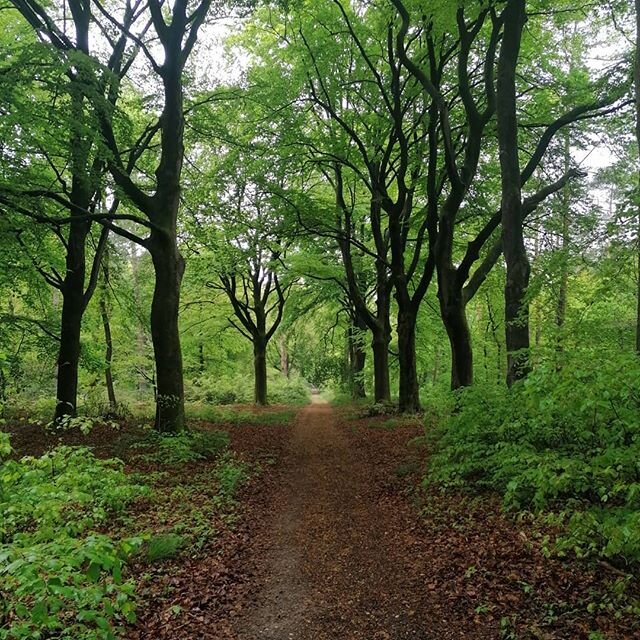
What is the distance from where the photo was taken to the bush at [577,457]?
3.78m

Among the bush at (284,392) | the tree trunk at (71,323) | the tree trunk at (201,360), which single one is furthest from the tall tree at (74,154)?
the bush at (284,392)

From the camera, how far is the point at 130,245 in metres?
31.3

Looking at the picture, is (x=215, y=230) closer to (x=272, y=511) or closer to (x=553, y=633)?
(x=272, y=511)

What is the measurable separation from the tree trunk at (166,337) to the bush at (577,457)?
20.9 ft

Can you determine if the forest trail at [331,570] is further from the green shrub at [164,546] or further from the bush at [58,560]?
the bush at [58,560]

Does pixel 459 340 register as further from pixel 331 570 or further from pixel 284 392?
pixel 284 392

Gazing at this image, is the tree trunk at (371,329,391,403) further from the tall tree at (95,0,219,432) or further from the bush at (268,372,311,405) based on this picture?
the bush at (268,372,311,405)

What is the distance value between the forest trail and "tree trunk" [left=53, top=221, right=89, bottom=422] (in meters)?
6.67

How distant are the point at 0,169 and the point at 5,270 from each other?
115 inches

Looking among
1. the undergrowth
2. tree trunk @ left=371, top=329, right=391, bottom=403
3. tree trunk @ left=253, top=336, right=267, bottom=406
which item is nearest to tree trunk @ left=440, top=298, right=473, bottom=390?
the undergrowth

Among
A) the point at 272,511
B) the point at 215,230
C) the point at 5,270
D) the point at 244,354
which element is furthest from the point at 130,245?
the point at 272,511

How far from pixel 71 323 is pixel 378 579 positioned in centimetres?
1004

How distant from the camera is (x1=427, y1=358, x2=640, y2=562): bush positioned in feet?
12.4

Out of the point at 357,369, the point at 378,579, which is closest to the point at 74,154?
the point at 378,579
